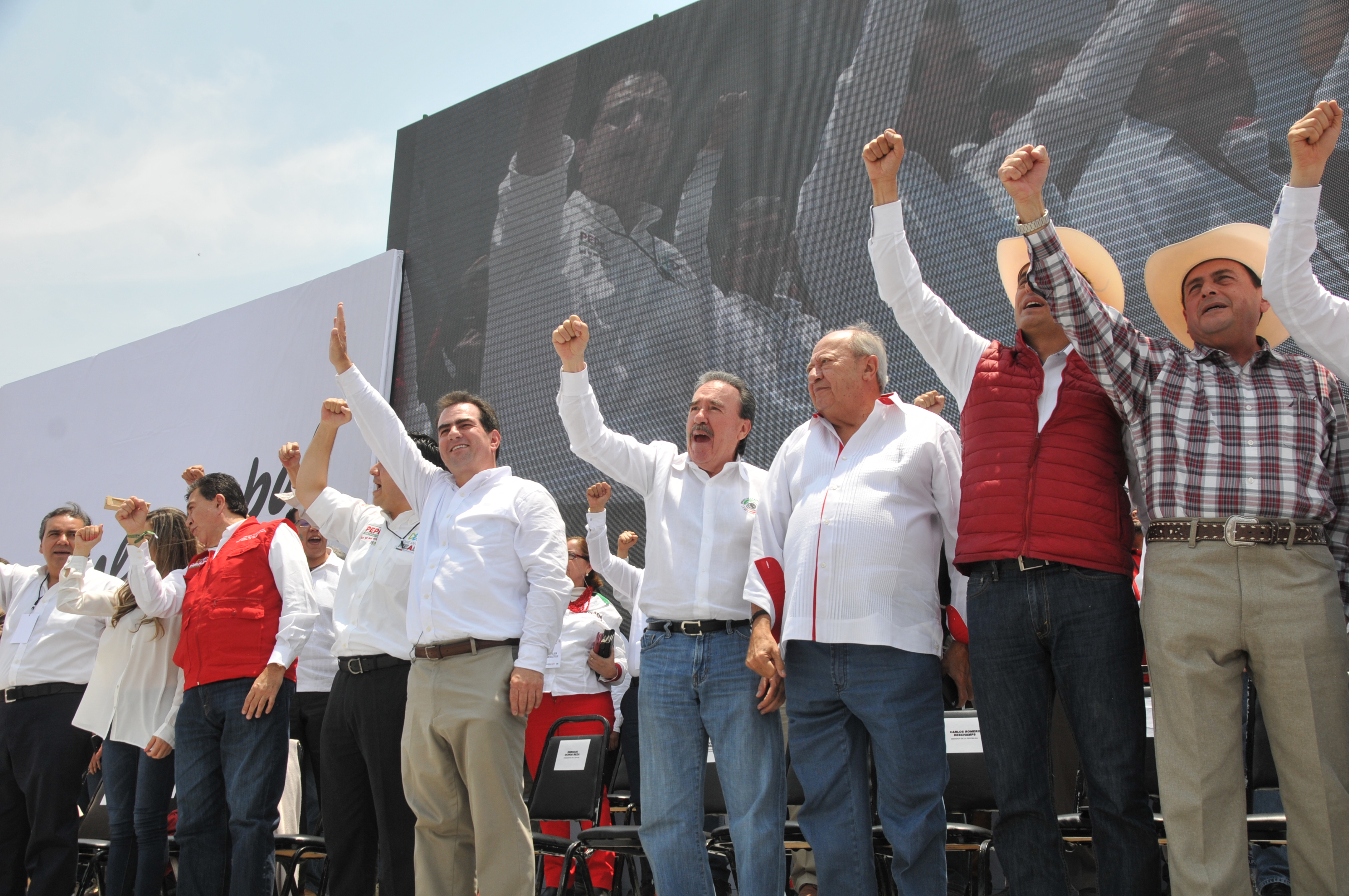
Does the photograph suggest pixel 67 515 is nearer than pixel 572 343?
No

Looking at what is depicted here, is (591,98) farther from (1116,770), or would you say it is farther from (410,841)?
(1116,770)

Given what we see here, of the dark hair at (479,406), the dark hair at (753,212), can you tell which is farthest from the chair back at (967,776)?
the dark hair at (753,212)

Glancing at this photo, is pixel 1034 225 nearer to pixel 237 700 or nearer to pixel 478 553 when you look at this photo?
pixel 478 553

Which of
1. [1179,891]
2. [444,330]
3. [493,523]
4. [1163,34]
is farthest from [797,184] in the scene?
[1179,891]

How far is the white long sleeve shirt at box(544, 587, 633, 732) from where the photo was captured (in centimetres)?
525

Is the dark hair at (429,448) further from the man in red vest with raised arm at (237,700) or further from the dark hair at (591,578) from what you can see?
the dark hair at (591,578)

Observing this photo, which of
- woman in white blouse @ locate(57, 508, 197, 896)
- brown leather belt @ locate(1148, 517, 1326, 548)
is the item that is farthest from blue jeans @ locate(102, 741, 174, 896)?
brown leather belt @ locate(1148, 517, 1326, 548)

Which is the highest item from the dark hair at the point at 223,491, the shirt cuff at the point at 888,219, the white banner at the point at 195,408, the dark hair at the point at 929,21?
the dark hair at the point at 929,21

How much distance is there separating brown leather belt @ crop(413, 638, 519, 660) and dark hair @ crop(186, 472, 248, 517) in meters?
1.58

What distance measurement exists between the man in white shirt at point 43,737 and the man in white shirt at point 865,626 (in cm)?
352

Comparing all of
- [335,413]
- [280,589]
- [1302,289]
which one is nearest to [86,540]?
[280,589]

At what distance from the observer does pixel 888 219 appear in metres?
2.47

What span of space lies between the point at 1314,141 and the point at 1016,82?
3.66 m

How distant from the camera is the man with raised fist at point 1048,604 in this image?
203cm
